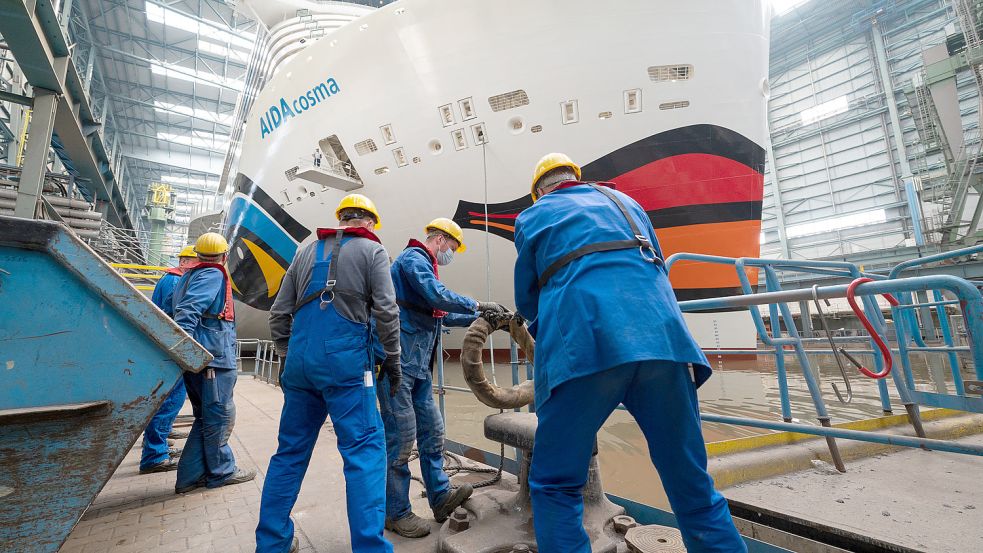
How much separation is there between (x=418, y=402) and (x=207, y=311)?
151 cm

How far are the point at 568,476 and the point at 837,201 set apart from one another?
28.5 meters

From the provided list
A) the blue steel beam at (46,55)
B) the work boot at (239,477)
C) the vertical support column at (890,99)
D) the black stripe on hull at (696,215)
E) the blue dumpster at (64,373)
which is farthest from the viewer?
the vertical support column at (890,99)

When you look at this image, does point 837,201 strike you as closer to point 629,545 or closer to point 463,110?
point 463,110

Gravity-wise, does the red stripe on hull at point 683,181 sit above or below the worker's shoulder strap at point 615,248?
above

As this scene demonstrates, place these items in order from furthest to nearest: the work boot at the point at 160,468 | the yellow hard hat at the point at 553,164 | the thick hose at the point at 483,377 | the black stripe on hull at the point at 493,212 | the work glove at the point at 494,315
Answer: the black stripe on hull at the point at 493,212 < the work boot at the point at 160,468 < the work glove at the point at 494,315 < the thick hose at the point at 483,377 < the yellow hard hat at the point at 553,164

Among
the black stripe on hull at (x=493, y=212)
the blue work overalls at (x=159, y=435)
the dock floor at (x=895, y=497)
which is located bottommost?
the dock floor at (x=895, y=497)

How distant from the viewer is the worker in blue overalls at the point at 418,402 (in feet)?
6.62

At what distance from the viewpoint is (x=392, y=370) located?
194 cm

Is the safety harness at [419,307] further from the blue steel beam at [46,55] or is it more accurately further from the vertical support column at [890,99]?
the vertical support column at [890,99]

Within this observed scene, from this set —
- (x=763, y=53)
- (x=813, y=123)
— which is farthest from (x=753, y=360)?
(x=813, y=123)

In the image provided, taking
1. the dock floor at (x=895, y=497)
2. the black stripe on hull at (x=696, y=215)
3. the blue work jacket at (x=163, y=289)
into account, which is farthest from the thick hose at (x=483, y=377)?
the black stripe on hull at (x=696, y=215)

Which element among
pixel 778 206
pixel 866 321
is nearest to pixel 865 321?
pixel 866 321

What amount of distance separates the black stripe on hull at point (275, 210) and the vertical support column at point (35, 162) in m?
2.80

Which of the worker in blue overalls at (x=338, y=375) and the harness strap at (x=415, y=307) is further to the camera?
the harness strap at (x=415, y=307)
